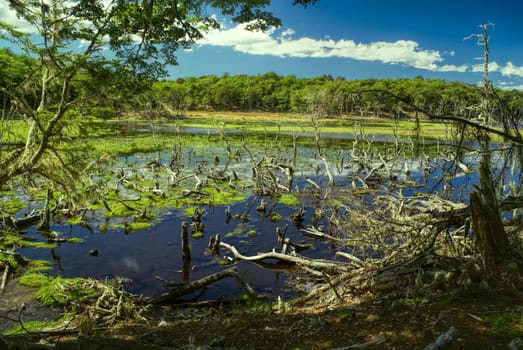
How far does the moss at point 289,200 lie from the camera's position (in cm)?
2139

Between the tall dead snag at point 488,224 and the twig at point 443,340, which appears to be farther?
the tall dead snag at point 488,224

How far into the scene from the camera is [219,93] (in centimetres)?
12250

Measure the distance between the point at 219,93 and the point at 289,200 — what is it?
105966mm

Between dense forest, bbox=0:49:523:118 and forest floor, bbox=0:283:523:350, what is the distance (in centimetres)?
295

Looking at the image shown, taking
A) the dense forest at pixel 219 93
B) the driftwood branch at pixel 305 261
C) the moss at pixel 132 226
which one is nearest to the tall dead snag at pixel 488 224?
the dense forest at pixel 219 93

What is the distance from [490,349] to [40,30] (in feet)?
42.3

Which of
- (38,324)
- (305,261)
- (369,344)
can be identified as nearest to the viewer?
Result: (369,344)

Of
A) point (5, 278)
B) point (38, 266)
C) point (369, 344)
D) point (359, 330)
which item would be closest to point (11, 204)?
point (38, 266)

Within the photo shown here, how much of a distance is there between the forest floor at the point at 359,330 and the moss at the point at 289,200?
570 inches

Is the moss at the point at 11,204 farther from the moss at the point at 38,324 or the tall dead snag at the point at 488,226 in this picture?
the tall dead snag at the point at 488,226

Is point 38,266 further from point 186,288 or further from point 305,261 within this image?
point 305,261

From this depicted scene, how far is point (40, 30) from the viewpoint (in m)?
10.7

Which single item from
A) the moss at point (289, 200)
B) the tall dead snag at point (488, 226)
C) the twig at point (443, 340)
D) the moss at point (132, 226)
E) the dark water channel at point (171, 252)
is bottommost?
the dark water channel at point (171, 252)

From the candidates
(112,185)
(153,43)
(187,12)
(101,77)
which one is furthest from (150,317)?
(112,185)
